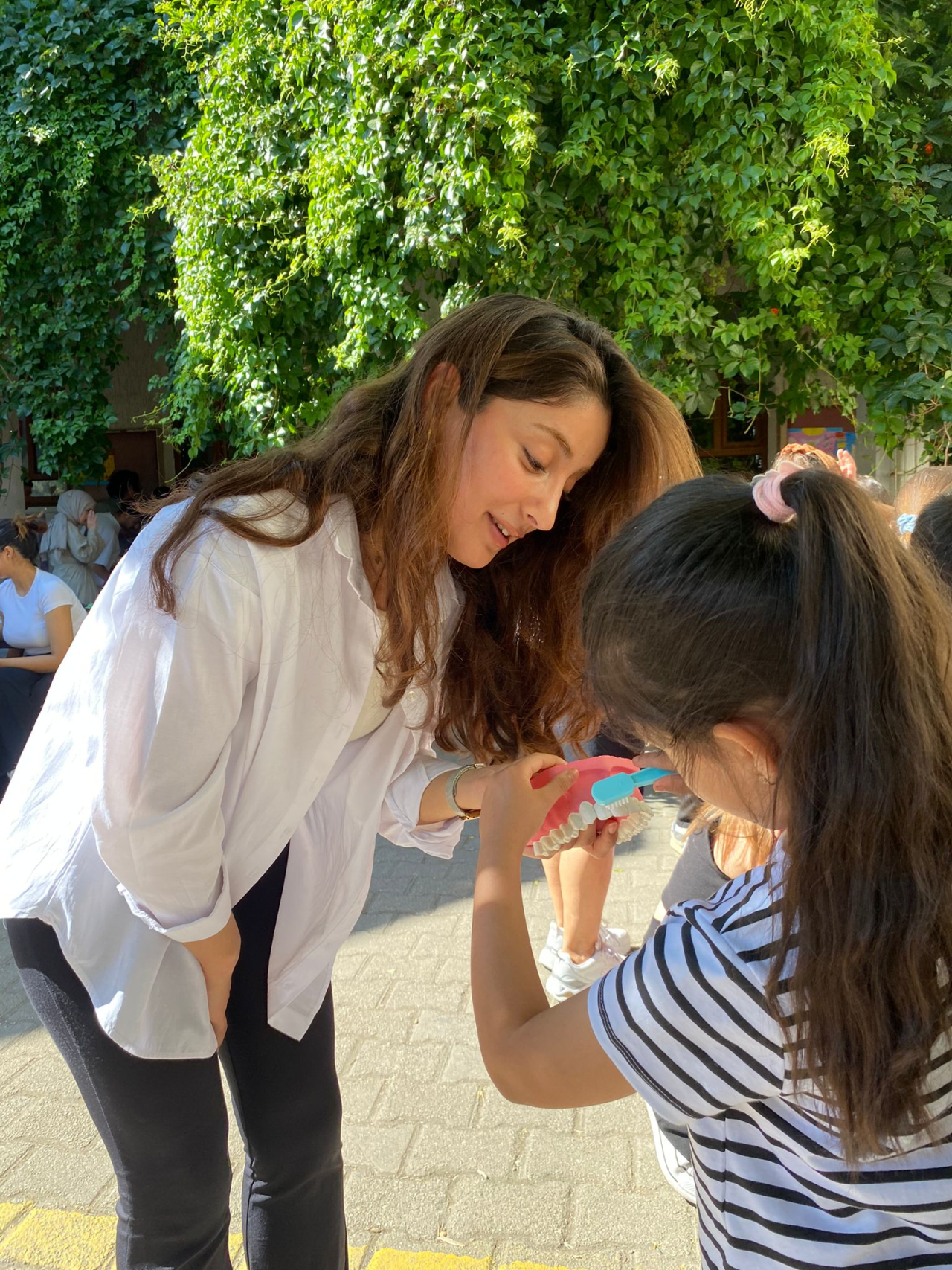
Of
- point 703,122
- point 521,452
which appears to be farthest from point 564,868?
point 703,122

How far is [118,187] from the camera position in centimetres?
735

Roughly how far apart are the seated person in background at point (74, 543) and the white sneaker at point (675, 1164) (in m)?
5.50

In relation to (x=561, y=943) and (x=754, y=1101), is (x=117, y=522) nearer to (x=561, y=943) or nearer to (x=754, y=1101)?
(x=561, y=943)

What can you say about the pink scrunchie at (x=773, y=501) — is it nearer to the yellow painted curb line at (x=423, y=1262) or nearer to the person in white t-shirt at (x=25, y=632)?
the yellow painted curb line at (x=423, y=1262)

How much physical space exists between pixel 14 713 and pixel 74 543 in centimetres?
203

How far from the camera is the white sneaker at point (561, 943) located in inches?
129

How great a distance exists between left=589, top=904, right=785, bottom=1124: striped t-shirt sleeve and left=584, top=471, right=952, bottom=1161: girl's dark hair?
28mm

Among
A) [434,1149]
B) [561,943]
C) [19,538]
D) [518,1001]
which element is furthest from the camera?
[19,538]

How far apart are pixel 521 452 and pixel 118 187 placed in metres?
6.87

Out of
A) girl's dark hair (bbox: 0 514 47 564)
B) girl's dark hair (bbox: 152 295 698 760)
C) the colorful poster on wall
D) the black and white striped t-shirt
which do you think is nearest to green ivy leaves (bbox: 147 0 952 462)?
the colorful poster on wall

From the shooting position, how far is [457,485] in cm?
163

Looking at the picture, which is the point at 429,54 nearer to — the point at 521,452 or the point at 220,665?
the point at 521,452

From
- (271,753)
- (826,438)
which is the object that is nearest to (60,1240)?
(271,753)

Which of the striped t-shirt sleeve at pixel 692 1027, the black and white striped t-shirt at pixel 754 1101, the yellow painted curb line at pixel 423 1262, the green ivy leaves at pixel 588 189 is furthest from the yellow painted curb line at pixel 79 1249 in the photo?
the green ivy leaves at pixel 588 189
